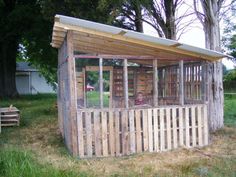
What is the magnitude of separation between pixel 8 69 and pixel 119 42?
763 inches

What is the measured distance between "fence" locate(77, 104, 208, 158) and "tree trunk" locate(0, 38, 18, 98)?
1869 centimetres

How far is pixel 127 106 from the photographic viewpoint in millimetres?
8336

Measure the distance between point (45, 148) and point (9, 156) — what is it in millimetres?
2575

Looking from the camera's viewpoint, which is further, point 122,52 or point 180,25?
point 180,25

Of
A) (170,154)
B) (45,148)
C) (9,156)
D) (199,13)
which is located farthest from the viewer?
(199,13)

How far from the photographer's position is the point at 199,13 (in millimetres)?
11734

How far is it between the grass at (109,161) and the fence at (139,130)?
1.01 feet

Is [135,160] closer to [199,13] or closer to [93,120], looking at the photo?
[93,120]

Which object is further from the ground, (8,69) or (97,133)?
(8,69)

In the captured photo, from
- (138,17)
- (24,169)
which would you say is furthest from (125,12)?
(24,169)

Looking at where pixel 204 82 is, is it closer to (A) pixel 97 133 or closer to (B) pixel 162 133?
(B) pixel 162 133

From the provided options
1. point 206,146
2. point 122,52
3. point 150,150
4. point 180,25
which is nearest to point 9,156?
point 150,150

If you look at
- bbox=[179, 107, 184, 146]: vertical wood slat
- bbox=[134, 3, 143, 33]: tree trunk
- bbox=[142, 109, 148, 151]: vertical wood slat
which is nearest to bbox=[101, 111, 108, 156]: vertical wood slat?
bbox=[142, 109, 148, 151]: vertical wood slat

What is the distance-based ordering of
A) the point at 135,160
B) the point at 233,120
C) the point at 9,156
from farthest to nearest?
the point at 233,120
the point at 135,160
the point at 9,156
